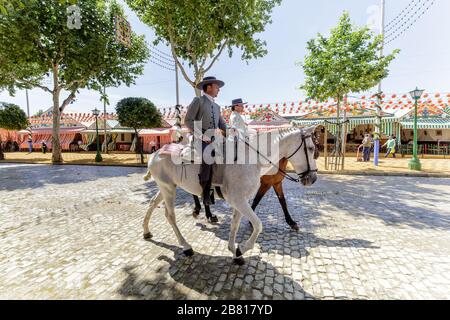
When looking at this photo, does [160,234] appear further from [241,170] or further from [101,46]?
[101,46]

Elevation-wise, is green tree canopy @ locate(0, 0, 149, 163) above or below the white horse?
above

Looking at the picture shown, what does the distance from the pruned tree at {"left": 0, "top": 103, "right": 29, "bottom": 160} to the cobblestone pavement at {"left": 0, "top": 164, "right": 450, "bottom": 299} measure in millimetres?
18184

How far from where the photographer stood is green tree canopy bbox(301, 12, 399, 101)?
11336mm

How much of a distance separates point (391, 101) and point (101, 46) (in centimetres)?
2570

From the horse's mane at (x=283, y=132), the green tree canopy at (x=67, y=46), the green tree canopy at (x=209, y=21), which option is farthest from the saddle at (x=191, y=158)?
the green tree canopy at (x=67, y=46)

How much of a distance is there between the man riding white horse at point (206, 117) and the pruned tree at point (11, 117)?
2476 cm

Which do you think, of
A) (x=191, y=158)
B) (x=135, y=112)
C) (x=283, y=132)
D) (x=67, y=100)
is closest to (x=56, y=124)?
(x=67, y=100)

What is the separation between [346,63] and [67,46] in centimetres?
1742

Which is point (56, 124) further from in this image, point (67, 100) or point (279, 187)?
point (279, 187)

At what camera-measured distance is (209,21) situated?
9.98 meters

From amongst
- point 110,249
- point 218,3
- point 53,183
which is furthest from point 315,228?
point 53,183

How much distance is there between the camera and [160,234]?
15.2ft

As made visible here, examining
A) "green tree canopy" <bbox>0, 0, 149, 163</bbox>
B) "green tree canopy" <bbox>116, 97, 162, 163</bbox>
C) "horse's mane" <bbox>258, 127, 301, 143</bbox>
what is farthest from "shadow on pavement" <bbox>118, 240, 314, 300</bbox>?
"green tree canopy" <bbox>116, 97, 162, 163</bbox>

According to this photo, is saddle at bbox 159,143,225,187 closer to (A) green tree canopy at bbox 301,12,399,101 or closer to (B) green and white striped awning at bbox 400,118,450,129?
(A) green tree canopy at bbox 301,12,399,101
